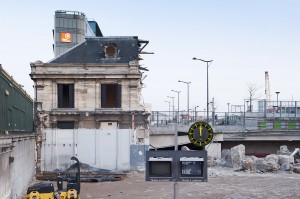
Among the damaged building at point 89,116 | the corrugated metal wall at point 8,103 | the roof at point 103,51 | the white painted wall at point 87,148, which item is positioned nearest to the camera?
the corrugated metal wall at point 8,103

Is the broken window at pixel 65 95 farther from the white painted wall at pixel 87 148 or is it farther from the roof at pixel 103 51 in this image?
the roof at pixel 103 51

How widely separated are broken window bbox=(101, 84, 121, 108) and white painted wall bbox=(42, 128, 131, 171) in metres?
2.21

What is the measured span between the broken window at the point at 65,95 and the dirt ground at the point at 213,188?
821cm

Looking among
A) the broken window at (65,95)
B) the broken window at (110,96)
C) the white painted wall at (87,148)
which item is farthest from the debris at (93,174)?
the broken window at (110,96)

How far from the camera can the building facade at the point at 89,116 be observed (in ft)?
126

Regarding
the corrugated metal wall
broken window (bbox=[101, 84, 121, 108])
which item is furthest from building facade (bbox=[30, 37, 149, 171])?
the corrugated metal wall

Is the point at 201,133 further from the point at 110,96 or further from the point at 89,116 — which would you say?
the point at 110,96

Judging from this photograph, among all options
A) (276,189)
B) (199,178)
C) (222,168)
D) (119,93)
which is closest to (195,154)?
(199,178)

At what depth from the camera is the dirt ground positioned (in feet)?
84.8

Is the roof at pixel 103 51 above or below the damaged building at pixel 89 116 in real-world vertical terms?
above

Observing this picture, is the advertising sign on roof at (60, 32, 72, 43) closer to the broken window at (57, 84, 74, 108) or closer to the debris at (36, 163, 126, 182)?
the broken window at (57, 84, 74, 108)

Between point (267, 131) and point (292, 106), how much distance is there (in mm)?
24094

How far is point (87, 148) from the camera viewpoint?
3856 centimetres

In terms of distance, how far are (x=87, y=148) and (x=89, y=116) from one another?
272 cm
